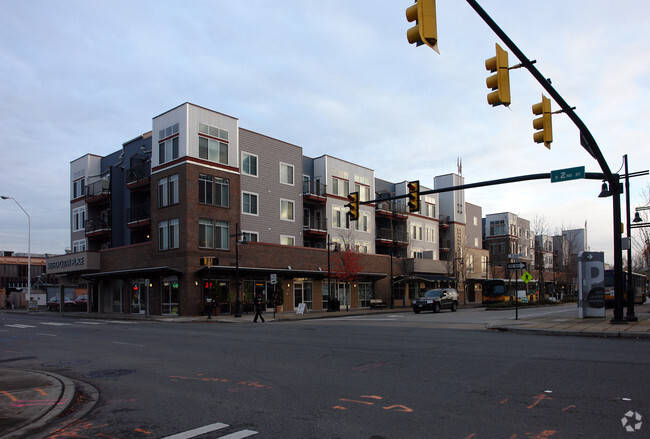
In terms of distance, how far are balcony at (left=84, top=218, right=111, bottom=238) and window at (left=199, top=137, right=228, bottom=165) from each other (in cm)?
1455

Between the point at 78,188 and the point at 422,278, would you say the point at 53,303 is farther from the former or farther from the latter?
the point at 422,278

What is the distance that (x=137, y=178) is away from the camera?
139 feet

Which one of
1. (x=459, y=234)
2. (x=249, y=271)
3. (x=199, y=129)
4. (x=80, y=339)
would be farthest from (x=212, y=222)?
(x=459, y=234)

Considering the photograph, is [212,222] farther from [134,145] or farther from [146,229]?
[134,145]

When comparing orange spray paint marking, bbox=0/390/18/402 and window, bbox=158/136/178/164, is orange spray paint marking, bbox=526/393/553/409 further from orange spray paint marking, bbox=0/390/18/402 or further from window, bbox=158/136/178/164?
window, bbox=158/136/178/164

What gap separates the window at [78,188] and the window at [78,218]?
1454mm

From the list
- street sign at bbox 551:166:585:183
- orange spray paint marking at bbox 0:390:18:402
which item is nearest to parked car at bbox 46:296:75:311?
orange spray paint marking at bbox 0:390:18:402

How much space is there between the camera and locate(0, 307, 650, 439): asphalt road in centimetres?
611

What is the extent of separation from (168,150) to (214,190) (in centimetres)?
467

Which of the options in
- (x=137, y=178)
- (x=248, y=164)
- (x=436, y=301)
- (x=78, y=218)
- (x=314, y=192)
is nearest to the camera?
(x=436, y=301)

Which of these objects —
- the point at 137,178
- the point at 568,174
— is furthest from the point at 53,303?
the point at 568,174

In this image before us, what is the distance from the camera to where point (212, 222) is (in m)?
37.5

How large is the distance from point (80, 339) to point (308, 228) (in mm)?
29514

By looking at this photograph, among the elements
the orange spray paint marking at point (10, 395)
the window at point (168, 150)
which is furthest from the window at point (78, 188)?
the orange spray paint marking at point (10, 395)
